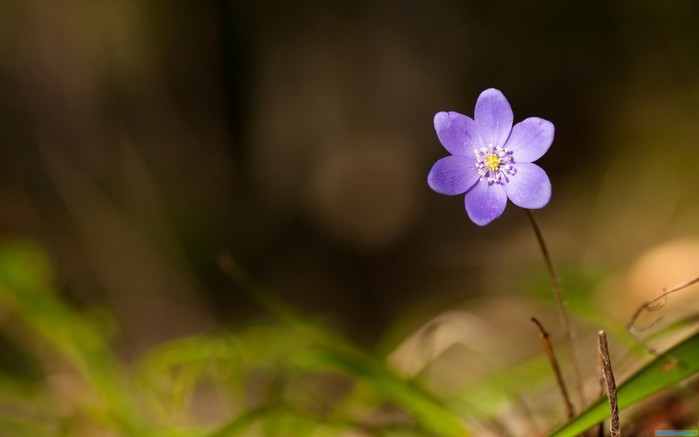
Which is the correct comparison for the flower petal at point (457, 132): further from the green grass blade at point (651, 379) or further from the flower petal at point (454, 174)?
the green grass blade at point (651, 379)

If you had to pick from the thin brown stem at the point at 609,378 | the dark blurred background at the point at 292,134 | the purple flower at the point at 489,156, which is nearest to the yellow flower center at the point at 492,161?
the purple flower at the point at 489,156

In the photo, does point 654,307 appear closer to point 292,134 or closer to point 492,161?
point 492,161

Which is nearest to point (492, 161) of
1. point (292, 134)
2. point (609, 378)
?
point (609, 378)

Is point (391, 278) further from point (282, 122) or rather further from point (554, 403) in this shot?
point (554, 403)

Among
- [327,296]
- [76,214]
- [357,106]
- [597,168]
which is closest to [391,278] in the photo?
[327,296]

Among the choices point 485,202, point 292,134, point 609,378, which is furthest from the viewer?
point 292,134

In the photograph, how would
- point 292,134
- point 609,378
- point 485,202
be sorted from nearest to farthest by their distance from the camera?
point 609,378 → point 485,202 → point 292,134

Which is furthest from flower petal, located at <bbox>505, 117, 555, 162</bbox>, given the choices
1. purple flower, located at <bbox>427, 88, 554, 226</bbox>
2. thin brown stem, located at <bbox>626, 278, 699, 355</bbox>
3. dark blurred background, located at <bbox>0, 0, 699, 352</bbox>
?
dark blurred background, located at <bbox>0, 0, 699, 352</bbox>

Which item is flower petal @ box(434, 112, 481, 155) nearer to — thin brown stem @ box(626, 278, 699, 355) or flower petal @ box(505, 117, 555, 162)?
flower petal @ box(505, 117, 555, 162)
